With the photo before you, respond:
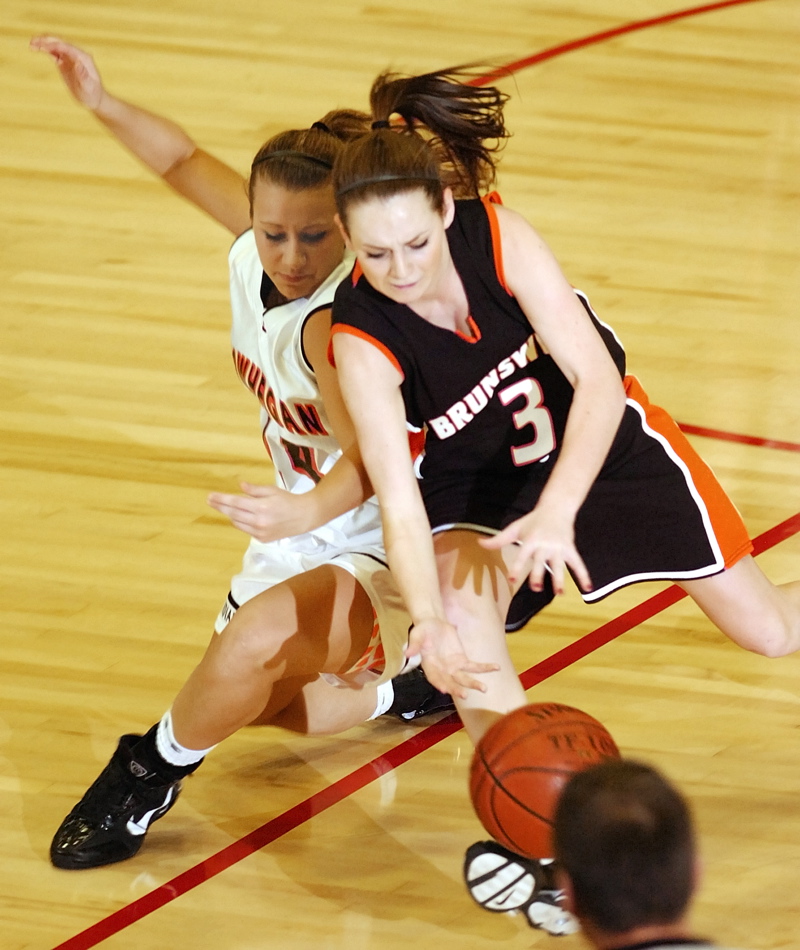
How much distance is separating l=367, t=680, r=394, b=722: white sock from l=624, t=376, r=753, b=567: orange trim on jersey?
32.2 inches

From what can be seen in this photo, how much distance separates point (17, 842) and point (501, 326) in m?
1.39

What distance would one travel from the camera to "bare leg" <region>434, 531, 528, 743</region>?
2637 millimetres

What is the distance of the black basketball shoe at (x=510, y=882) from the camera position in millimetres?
2527

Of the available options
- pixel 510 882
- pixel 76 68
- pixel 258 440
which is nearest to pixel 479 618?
pixel 510 882

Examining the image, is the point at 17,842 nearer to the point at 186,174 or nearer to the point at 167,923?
the point at 167,923

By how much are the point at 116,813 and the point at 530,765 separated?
95 cm

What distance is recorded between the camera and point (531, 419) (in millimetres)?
2816

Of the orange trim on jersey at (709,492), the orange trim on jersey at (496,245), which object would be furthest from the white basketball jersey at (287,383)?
the orange trim on jersey at (709,492)

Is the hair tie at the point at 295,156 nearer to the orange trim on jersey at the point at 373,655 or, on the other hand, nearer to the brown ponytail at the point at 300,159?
the brown ponytail at the point at 300,159

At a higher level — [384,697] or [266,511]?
[266,511]

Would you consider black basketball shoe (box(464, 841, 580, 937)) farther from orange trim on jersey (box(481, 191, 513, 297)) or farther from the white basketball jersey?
orange trim on jersey (box(481, 191, 513, 297))

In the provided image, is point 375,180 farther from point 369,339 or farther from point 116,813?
point 116,813

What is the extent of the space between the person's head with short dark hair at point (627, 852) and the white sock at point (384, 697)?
1619 millimetres

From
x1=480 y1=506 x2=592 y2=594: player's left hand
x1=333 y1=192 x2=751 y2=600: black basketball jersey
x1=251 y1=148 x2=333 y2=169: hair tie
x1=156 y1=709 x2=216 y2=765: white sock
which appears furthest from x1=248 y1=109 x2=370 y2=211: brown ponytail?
x1=156 y1=709 x2=216 y2=765: white sock
